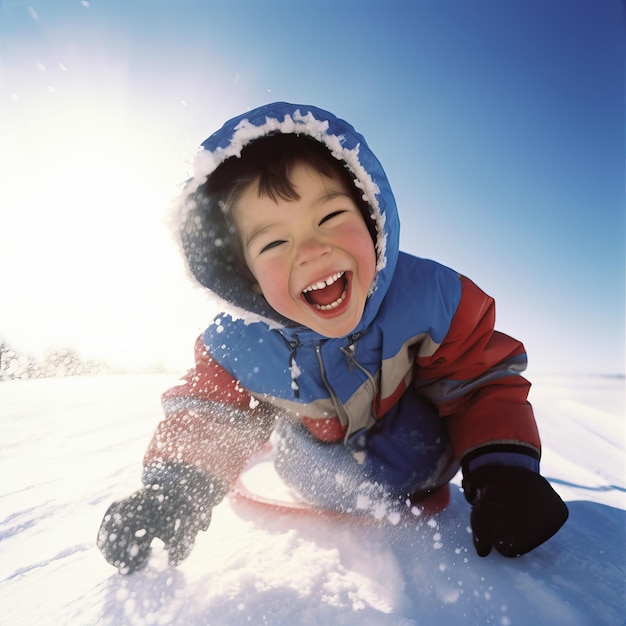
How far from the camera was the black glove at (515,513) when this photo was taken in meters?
0.70

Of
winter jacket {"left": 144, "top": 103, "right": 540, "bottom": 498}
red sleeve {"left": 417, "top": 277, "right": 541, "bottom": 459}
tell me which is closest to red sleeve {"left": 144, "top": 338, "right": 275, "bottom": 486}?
winter jacket {"left": 144, "top": 103, "right": 540, "bottom": 498}

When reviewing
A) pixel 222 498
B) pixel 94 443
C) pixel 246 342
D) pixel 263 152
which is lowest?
pixel 94 443

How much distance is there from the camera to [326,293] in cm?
94

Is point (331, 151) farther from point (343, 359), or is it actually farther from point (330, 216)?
point (343, 359)

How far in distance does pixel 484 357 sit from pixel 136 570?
87 cm

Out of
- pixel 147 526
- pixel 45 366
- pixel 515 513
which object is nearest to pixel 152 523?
pixel 147 526

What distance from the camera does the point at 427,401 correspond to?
1115mm

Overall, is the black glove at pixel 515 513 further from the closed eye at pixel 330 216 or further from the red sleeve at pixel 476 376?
the closed eye at pixel 330 216

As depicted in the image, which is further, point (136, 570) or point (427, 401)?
point (427, 401)

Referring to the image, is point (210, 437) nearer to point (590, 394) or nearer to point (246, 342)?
point (246, 342)

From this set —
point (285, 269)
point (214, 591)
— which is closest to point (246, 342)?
point (285, 269)

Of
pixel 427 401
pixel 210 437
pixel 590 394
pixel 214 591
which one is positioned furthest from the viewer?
pixel 590 394

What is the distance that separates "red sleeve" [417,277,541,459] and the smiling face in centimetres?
27

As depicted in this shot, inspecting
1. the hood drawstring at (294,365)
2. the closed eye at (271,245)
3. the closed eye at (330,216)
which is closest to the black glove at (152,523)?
the hood drawstring at (294,365)
